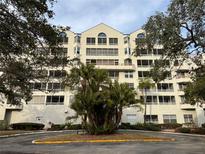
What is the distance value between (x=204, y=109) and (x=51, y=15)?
42.2 metres

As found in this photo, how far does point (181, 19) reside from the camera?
35.0 ft

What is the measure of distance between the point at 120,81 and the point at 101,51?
27.4 ft

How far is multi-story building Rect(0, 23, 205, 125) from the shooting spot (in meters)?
40.5

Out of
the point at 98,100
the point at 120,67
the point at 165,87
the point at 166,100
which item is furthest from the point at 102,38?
the point at 98,100

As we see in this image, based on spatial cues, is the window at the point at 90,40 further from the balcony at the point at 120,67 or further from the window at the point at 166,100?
the window at the point at 166,100

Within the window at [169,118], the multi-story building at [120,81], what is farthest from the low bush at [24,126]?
the window at [169,118]

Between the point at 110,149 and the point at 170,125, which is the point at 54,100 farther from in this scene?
the point at 110,149

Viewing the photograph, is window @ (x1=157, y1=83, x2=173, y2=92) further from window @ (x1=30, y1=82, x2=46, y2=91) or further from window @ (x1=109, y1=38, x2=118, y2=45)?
window @ (x1=30, y1=82, x2=46, y2=91)

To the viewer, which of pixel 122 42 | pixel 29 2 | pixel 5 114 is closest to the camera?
pixel 29 2

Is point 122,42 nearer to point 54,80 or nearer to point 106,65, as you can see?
point 106,65

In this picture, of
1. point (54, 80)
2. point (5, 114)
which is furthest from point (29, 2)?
point (5, 114)

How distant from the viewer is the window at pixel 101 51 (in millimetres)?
47219

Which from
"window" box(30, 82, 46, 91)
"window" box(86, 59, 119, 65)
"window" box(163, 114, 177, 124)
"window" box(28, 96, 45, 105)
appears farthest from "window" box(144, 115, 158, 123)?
"window" box(30, 82, 46, 91)

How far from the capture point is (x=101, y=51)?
156ft
